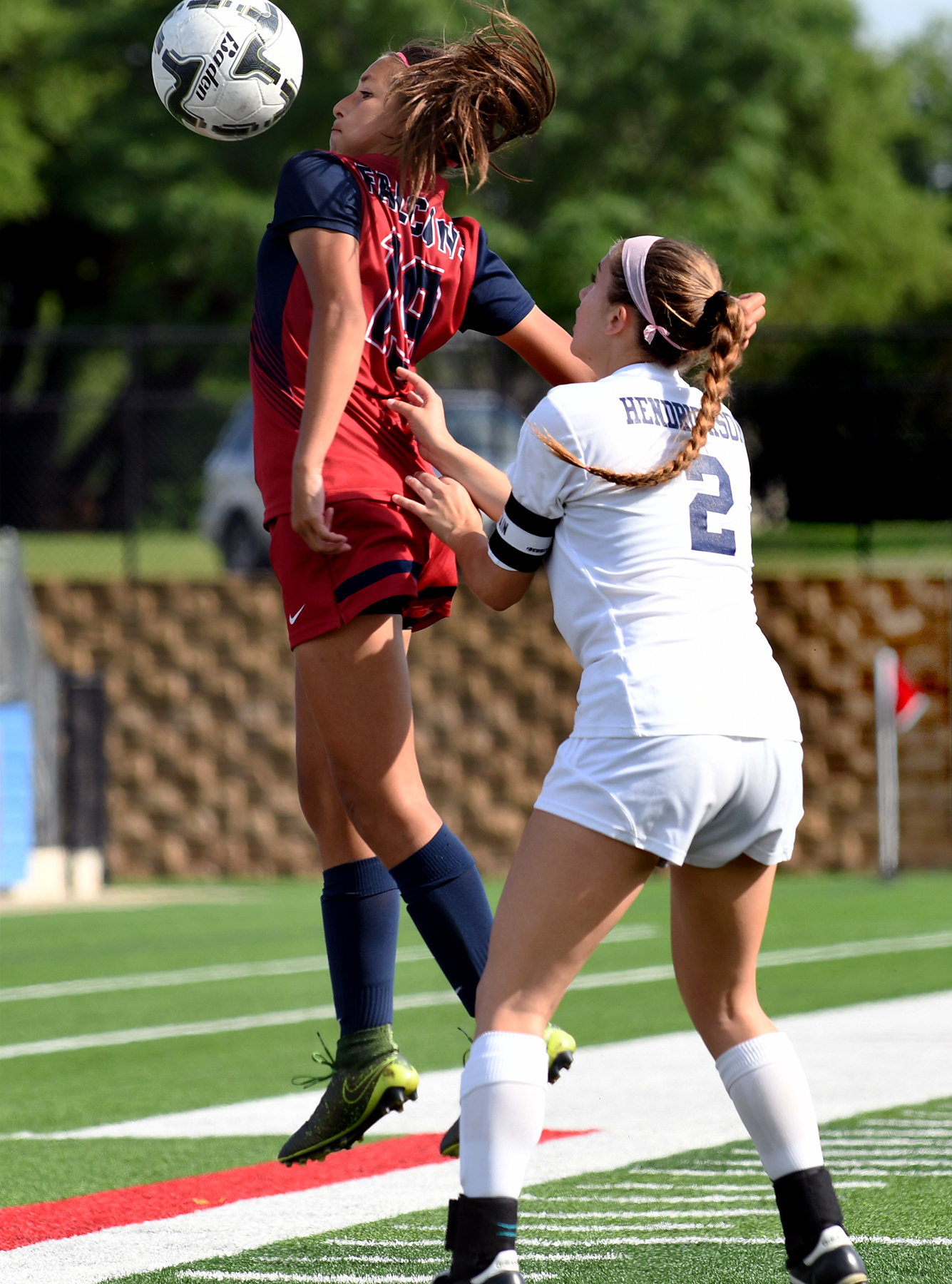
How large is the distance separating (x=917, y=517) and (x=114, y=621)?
7.69 m

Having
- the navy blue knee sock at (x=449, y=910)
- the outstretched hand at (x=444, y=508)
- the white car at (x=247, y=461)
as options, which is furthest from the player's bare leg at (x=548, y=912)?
the white car at (x=247, y=461)

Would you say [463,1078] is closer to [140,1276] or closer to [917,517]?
[140,1276]

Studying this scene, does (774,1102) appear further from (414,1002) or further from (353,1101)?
(414,1002)

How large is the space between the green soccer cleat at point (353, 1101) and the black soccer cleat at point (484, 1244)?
3.26 ft

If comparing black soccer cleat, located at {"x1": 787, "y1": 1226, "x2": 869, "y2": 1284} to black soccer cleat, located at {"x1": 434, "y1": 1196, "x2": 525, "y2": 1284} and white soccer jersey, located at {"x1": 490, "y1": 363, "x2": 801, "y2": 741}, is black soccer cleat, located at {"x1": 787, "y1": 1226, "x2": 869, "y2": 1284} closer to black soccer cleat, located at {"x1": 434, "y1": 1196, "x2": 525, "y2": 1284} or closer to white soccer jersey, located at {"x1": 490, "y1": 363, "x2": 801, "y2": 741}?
black soccer cleat, located at {"x1": 434, "y1": 1196, "x2": 525, "y2": 1284}

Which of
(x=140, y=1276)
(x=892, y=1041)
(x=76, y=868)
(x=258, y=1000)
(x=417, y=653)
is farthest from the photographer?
(x=417, y=653)

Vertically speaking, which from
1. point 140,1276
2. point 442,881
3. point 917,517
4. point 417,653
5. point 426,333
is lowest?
point 140,1276

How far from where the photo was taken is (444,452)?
3.79m

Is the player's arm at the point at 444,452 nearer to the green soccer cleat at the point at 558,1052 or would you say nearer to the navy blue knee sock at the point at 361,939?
the navy blue knee sock at the point at 361,939

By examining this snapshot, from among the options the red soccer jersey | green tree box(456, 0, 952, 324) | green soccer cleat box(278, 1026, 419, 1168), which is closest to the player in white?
the red soccer jersey

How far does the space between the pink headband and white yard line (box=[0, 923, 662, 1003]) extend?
21.1 ft

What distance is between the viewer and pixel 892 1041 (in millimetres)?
7312

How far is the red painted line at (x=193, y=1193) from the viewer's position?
4.30 meters

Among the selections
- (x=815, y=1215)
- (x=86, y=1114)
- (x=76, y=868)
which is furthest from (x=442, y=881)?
(x=76, y=868)
